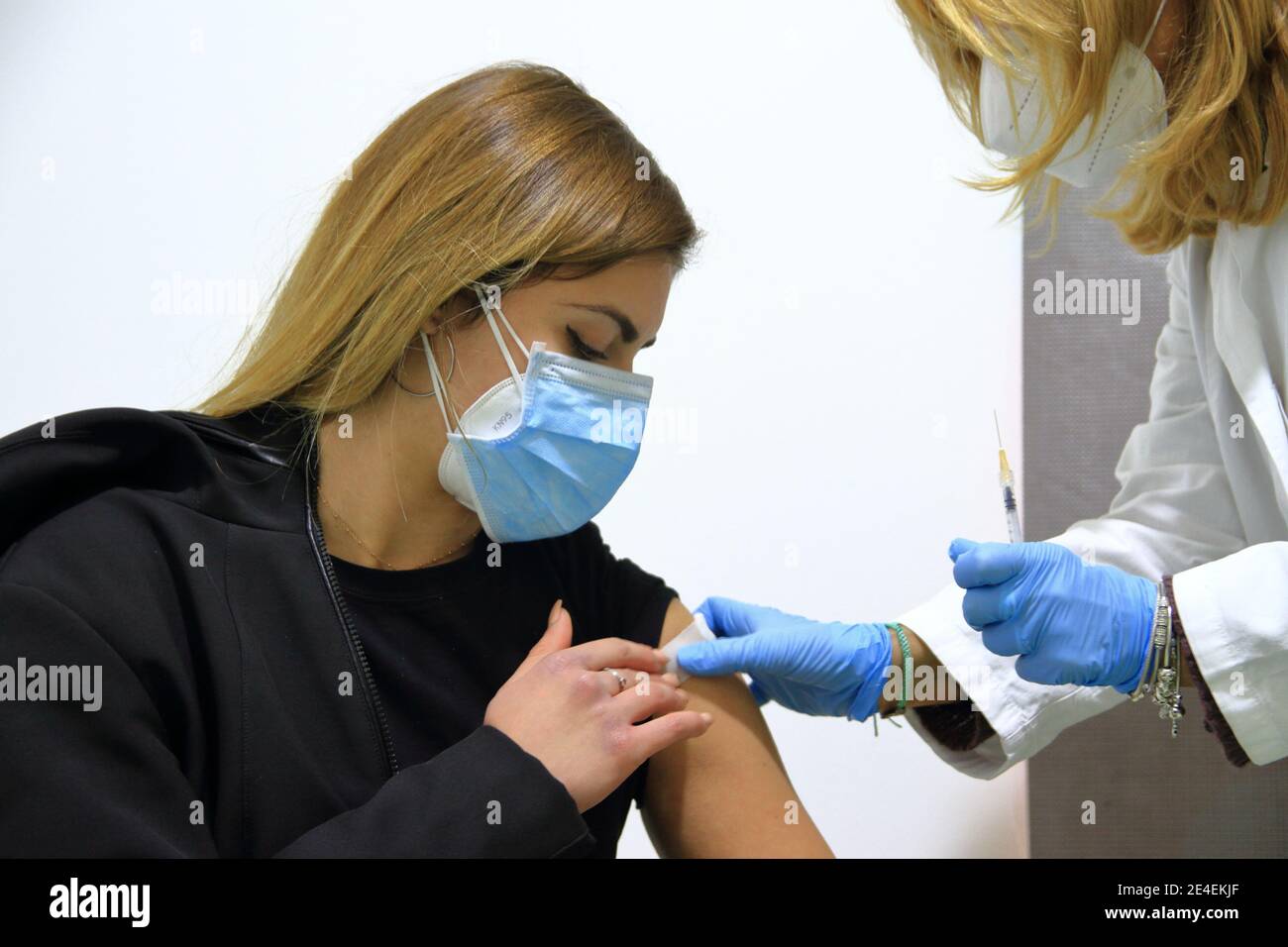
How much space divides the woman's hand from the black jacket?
4 centimetres

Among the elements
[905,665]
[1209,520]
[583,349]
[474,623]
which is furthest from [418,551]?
[1209,520]

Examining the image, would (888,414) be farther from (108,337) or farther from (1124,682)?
(108,337)

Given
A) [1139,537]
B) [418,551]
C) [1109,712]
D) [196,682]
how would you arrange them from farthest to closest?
1. [1109,712]
2. [1139,537]
3. [418,551]
4. [196,682]

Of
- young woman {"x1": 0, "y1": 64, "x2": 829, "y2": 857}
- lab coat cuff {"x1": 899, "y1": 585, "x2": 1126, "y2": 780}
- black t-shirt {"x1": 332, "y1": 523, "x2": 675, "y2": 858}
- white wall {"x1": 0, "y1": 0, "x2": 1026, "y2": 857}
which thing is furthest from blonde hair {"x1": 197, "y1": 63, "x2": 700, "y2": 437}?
lab coat cuff {"x1": 899, "y1": 585, "x2": 1126, "y2": 780}

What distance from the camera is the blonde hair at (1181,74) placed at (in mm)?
1323

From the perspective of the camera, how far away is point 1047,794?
1.94 meters

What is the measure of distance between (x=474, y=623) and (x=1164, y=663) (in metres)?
0.87

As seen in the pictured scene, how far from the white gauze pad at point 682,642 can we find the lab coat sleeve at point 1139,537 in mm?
308

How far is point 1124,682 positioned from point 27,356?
1827 millimetres

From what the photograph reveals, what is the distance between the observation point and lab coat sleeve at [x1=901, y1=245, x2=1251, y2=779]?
5.22 ft

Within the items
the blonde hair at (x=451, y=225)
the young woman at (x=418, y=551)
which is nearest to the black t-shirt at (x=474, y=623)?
the young woman at (x=418, y=551)

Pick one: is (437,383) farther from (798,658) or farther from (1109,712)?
(1109,712)

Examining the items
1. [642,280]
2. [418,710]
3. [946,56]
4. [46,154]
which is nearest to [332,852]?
[418,710]

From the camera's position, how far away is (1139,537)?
1.69m
